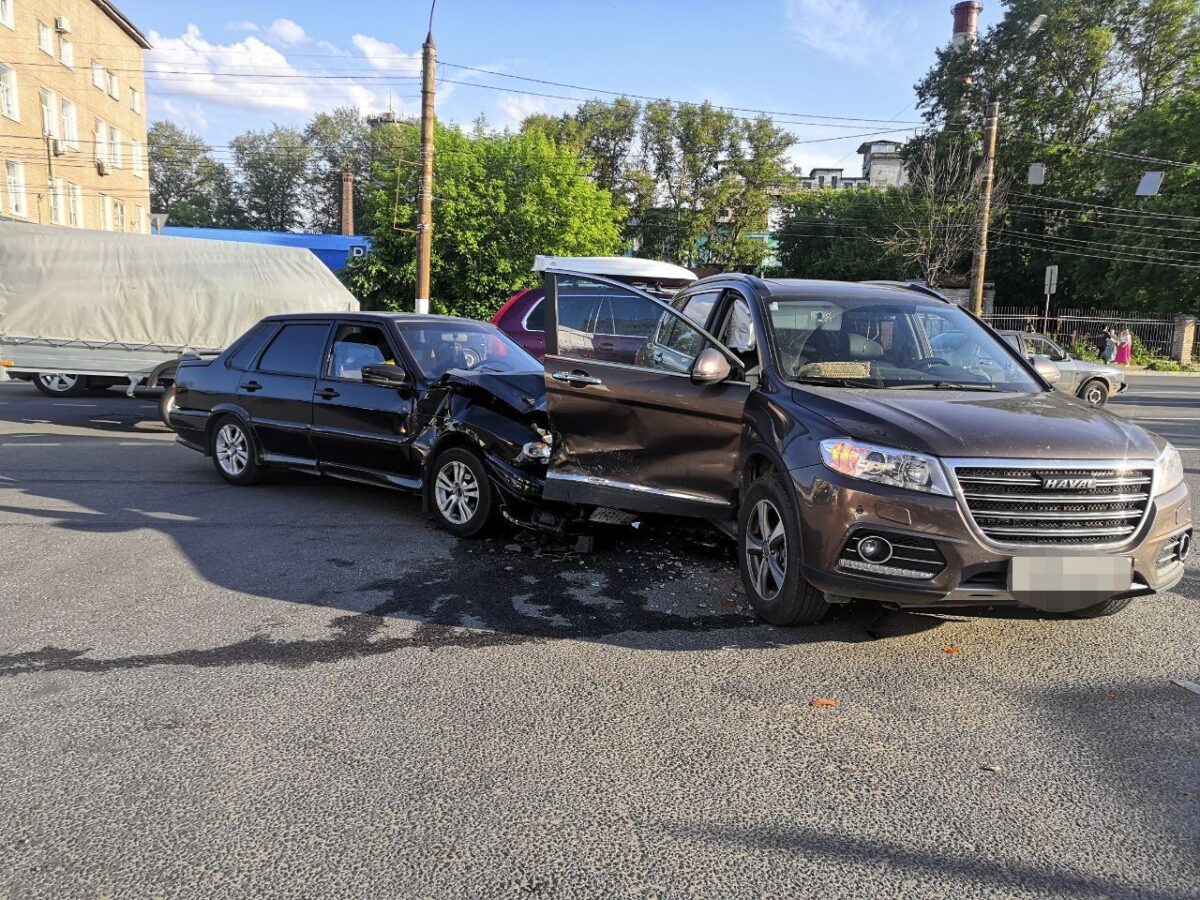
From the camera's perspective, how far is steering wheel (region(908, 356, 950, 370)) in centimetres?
481

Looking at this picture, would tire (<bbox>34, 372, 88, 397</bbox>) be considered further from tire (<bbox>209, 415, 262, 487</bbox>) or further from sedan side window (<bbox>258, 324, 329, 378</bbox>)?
sedan side window (<bbox>258, 324, 329, 378</bbox>)

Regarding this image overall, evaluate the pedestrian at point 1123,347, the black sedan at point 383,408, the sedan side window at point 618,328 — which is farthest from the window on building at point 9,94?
the pedestrian at point 1123,347

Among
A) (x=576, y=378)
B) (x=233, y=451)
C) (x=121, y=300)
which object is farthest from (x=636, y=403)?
(x=121, y=300)

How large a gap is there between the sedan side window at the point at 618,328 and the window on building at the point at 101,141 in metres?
39.8

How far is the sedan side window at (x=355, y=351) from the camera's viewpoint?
7148 mm

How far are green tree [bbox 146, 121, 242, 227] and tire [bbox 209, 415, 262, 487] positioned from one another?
238 ft

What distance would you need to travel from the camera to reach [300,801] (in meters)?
2.83

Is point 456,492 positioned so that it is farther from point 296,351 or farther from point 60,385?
point 60,385

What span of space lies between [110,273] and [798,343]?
39.4ft

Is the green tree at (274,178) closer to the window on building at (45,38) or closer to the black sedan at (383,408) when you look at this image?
the window on building at (45,38)

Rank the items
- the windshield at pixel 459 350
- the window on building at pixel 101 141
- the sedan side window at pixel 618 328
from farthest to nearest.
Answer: the window on building at pixel 101 141 < the windshield at pixel 459 350 < the sedan side window at pixel 618 328

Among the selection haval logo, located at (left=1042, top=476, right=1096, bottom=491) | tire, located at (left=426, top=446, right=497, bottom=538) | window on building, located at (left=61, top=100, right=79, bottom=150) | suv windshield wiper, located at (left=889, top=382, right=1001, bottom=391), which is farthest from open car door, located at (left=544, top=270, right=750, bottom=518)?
window on building, located at (left=61, top=100, right=79, bottom=150)

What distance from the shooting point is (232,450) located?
26.7 feet

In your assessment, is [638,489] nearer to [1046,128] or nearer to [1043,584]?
[1043,584]
